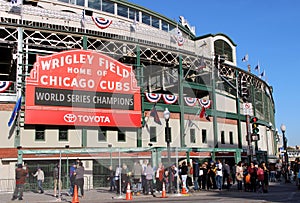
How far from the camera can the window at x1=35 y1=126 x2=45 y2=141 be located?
94.0 ft

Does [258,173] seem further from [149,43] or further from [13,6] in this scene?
[13,6]

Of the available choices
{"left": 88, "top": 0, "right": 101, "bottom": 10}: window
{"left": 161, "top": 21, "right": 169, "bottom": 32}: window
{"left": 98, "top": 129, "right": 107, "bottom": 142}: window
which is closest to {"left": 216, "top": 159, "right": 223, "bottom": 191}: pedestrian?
{"left": 98, "top": 129, "right": 107, "bottom": 142}: window

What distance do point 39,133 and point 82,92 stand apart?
4.57 m

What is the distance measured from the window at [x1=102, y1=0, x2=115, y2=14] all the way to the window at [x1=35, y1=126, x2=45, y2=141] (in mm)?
19327

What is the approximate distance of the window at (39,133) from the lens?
94.0ft

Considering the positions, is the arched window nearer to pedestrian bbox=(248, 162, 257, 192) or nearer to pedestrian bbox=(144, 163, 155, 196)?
pedestrian bbox=(248, 162, 257, 192)

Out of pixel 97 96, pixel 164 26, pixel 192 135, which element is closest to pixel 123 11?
pixel 164 26

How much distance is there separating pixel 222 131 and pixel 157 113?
36.4 feet

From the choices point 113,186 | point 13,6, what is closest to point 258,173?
point 113,186

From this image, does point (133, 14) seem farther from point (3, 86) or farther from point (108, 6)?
point (3, 86)

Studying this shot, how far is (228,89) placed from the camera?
1820 inches

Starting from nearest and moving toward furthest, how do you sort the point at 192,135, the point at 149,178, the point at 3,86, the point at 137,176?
the point at 149,178 → the point at 137,176 → the point at 3,86 → the point at 192,135

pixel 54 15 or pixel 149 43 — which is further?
pixel 149 43

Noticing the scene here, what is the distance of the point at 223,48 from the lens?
4697cm
